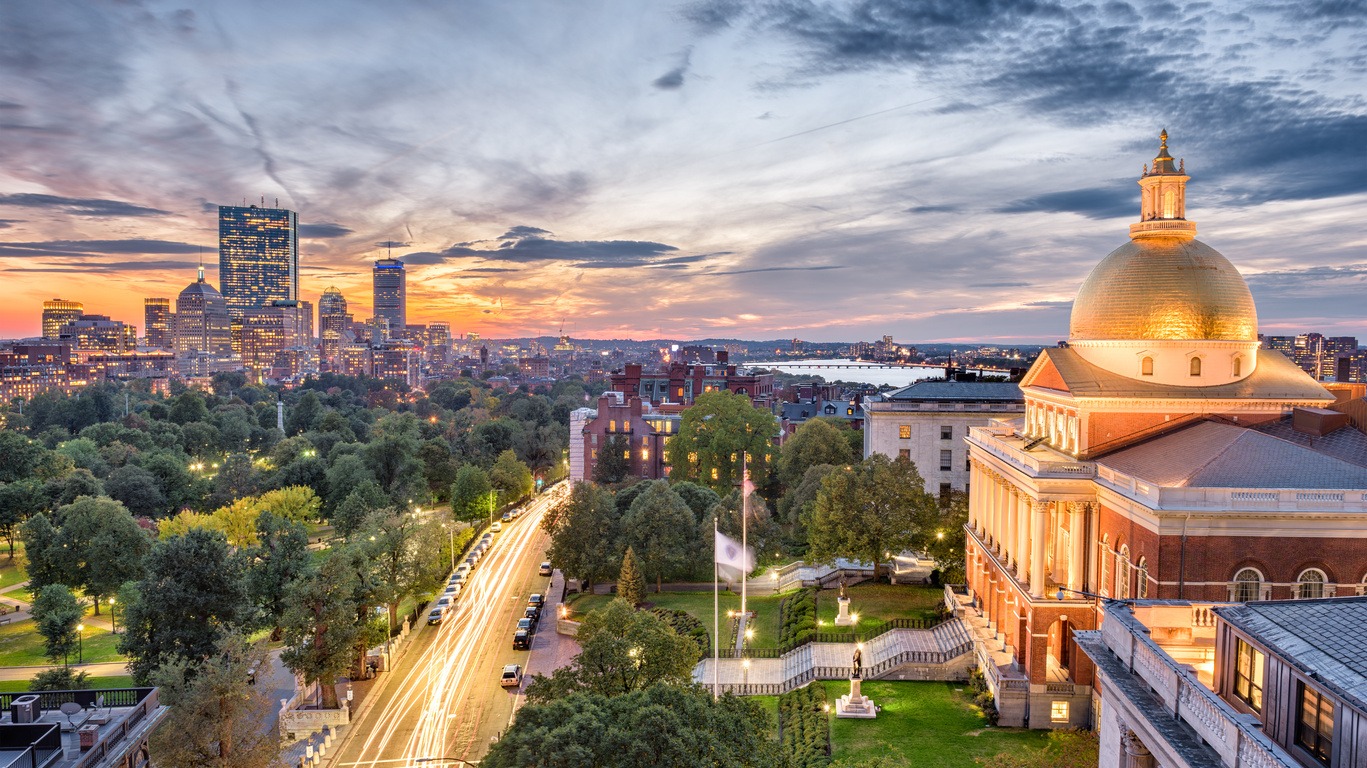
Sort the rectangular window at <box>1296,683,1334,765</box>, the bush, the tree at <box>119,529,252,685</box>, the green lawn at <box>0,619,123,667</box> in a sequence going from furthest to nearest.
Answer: the green lawn at <box>0,619,123,667</box> < the tree at <box>119,529,252,685</box> < the bush < the rectangular window at <box>1296,683,1334,765</box>

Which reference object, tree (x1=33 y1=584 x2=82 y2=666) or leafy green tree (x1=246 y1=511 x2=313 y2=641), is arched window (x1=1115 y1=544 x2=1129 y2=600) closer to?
leafy green tree (x1=246 y1=511 x2=313 y2=641)

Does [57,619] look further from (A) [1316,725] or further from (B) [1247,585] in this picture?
(B) [1247,585]

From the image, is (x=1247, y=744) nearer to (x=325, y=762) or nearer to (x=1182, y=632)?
(x=1182, y=632)

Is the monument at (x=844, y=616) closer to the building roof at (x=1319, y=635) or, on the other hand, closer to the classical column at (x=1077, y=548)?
the classical column at (x=1077, y=548)

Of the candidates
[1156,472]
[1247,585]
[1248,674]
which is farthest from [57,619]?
[1247,585]

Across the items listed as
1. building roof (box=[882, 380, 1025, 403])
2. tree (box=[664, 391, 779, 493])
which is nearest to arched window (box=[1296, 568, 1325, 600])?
building roof (box=[882, 380, 1025, 403])

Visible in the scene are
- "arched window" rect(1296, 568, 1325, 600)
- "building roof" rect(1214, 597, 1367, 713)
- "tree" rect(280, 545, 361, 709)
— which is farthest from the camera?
"tree" rect(280, 545, 361, 709)

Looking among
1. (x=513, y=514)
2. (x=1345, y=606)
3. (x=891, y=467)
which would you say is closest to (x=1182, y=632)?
(x=1345, y=606)

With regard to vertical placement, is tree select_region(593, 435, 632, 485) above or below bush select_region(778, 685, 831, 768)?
above
